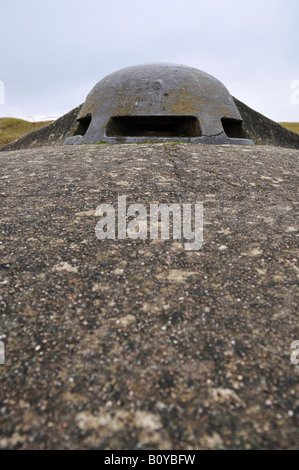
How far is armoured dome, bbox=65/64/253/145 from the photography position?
210 inches

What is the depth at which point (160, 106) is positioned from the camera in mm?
5348

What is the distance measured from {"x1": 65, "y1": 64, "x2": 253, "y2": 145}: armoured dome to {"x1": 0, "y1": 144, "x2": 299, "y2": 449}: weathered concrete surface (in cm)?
341

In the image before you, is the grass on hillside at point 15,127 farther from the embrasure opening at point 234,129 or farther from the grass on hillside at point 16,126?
the embrasure opening at point 234,129

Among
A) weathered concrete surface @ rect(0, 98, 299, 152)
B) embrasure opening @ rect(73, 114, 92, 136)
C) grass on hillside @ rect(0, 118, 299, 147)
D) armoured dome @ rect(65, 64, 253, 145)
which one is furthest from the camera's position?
grass on hillside @ rect(0, 118, 299, 147)

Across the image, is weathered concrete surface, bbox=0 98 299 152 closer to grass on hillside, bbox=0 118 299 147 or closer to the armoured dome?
the armoured dome

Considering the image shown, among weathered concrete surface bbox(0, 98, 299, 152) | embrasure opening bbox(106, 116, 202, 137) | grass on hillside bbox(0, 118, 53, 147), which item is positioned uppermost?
grass on hillside bbox(0, 118, 53, 147)

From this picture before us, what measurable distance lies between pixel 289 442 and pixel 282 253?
1113 millimetres

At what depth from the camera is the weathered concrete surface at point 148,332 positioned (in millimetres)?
913

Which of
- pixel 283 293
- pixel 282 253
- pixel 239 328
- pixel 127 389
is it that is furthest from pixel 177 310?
pixel 282 253

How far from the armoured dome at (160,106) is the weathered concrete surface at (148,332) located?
11.2ft

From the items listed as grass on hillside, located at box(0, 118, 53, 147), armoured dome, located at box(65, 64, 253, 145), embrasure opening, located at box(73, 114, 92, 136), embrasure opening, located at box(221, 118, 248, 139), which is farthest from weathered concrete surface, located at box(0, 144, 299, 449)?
grass on hillside, located at box(0, 118, 53, 147)

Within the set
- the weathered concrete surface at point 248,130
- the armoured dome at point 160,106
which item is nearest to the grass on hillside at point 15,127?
the weathered concrete surface at point 248,130

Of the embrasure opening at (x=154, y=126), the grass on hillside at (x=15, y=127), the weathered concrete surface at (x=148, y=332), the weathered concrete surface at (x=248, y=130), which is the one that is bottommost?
the weathered concrete surface at (x=148, y=332)
